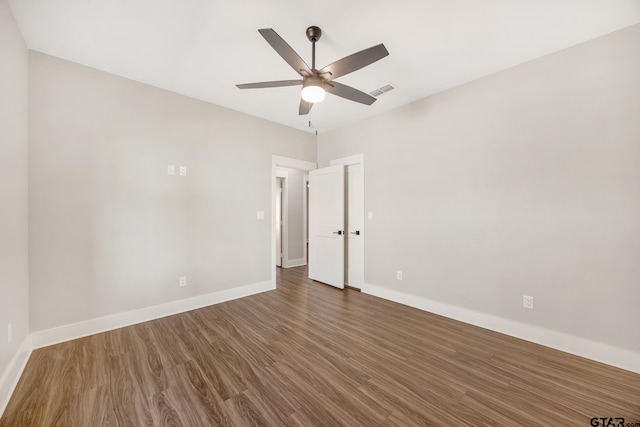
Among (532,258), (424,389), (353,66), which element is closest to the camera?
(424,389)

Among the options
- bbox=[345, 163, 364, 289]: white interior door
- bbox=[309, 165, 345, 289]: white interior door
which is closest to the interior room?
bbox=[345, 163, 364, 289]: white interior door

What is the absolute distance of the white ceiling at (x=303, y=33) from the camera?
1894mm

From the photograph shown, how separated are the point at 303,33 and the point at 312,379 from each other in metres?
2.91

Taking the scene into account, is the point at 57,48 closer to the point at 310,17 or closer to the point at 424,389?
the point at 310,17

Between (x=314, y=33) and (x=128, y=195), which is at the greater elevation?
(x=314, y=33)

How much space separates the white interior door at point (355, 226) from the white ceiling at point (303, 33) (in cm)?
165

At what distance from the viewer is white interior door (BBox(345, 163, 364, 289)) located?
420 centimetres

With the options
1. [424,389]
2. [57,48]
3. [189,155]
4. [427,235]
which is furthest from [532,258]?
[57,48]

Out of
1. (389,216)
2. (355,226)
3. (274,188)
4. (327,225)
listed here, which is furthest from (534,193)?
(274,188)

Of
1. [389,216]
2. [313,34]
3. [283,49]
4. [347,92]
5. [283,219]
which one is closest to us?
[283,49]

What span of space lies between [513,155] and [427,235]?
1.33 m

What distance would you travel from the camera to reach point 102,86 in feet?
8.97

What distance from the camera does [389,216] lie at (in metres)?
3.79

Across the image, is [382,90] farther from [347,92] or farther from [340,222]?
[340,222]
